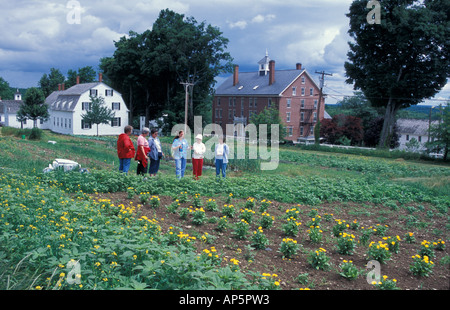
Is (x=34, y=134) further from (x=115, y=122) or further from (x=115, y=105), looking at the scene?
(x=115, y=122)

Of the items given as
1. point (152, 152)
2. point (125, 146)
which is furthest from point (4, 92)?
point (125, 146)

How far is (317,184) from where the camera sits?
12.8 m

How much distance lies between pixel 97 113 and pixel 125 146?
48583 mm

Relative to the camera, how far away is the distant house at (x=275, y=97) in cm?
6278

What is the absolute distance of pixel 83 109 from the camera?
6044 centimetres

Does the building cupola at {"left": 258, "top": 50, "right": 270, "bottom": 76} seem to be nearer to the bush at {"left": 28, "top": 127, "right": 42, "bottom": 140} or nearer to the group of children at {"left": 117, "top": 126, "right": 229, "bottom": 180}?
the bush at {"left": 28, "top": 127, "right": 42, "bottom": 140}

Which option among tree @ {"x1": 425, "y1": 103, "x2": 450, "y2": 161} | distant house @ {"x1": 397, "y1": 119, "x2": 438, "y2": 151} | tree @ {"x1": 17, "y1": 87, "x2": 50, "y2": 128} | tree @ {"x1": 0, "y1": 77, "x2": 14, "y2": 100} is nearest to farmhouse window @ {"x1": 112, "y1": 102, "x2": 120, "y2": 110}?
tree @ {"x1": 17, "y1": 87, "x2": 50, "y2": 128}

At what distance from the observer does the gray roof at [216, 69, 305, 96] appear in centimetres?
6259

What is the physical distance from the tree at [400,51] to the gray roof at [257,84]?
58.7 ft

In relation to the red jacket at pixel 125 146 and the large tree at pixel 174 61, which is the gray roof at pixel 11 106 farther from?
the red jacket at pixel 125 146
